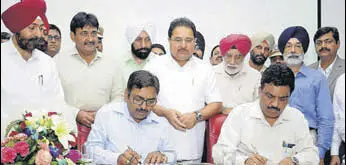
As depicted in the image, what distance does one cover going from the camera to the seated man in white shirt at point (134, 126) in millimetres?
2711

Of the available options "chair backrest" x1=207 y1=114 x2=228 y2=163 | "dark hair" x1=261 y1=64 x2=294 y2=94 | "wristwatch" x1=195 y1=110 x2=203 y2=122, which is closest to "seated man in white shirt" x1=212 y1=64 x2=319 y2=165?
"dark hair" x1=261 y1=64 x2=294 y2=94

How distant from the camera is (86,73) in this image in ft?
11.0

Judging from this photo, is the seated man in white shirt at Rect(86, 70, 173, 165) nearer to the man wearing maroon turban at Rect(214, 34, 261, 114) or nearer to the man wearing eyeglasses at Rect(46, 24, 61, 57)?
the man wearing maroon turban at Rect(214, 34, 261, 114)

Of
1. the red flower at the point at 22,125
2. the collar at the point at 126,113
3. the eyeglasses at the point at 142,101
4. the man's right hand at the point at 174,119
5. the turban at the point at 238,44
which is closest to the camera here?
the red flower at the point at 22,125

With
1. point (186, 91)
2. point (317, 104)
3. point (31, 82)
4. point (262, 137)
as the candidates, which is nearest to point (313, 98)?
point (317, 104)

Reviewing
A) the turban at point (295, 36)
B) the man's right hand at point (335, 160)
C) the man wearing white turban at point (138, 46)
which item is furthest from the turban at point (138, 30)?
the man's right hand at point (335, 160)

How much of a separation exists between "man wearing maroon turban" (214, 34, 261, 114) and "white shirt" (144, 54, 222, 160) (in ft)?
0.72

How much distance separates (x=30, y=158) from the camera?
1846 mm

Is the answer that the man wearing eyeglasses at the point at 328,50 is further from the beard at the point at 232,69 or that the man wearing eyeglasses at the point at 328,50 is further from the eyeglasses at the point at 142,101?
the eyeglasses at the point at 142,101

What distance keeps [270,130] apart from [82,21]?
4.83 feet

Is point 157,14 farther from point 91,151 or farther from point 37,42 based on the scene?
point 91,151

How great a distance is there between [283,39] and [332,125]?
823 millimetres

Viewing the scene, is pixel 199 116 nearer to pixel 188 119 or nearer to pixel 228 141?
pixel 188 119

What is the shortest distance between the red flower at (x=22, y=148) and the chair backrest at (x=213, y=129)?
4.70ft
